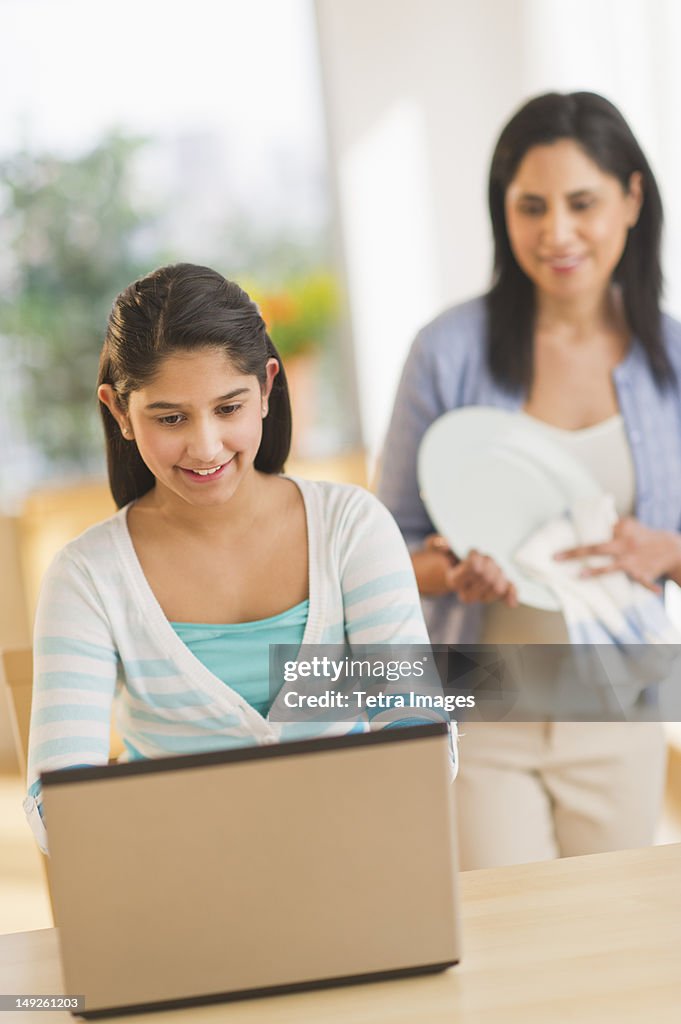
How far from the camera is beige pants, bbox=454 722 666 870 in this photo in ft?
5.90

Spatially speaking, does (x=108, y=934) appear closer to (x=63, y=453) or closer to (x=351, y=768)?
(x=351, y=768)

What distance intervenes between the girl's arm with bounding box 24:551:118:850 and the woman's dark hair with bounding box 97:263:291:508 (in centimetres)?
21

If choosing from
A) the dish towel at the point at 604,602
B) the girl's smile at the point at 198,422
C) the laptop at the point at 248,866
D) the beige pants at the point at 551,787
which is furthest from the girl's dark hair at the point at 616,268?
the laptop at the point at 248,866

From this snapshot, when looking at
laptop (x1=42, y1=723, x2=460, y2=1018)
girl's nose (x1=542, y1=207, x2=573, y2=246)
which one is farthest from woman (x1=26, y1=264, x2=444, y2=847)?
girl's nose (x1=542, y1=207, x2=573, y2=246)

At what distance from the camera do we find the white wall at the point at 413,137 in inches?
137

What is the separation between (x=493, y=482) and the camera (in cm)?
182

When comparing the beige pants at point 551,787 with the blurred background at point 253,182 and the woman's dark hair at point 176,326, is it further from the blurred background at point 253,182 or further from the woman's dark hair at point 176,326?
the blurred background at point 253,182

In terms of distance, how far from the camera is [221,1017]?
2.97 feet

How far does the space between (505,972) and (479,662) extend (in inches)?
35.6

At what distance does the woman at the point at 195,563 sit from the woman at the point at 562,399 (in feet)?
1.48

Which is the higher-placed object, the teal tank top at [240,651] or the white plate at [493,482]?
the white plate at [493,482]

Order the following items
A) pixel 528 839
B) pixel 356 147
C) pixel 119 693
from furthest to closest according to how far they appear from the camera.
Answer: pixel 356 147 < pixel 528 839 < pixel 119 693

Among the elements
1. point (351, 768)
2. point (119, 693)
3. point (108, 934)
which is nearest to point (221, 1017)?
point (108, 934)

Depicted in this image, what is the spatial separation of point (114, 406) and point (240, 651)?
303 millimetres
